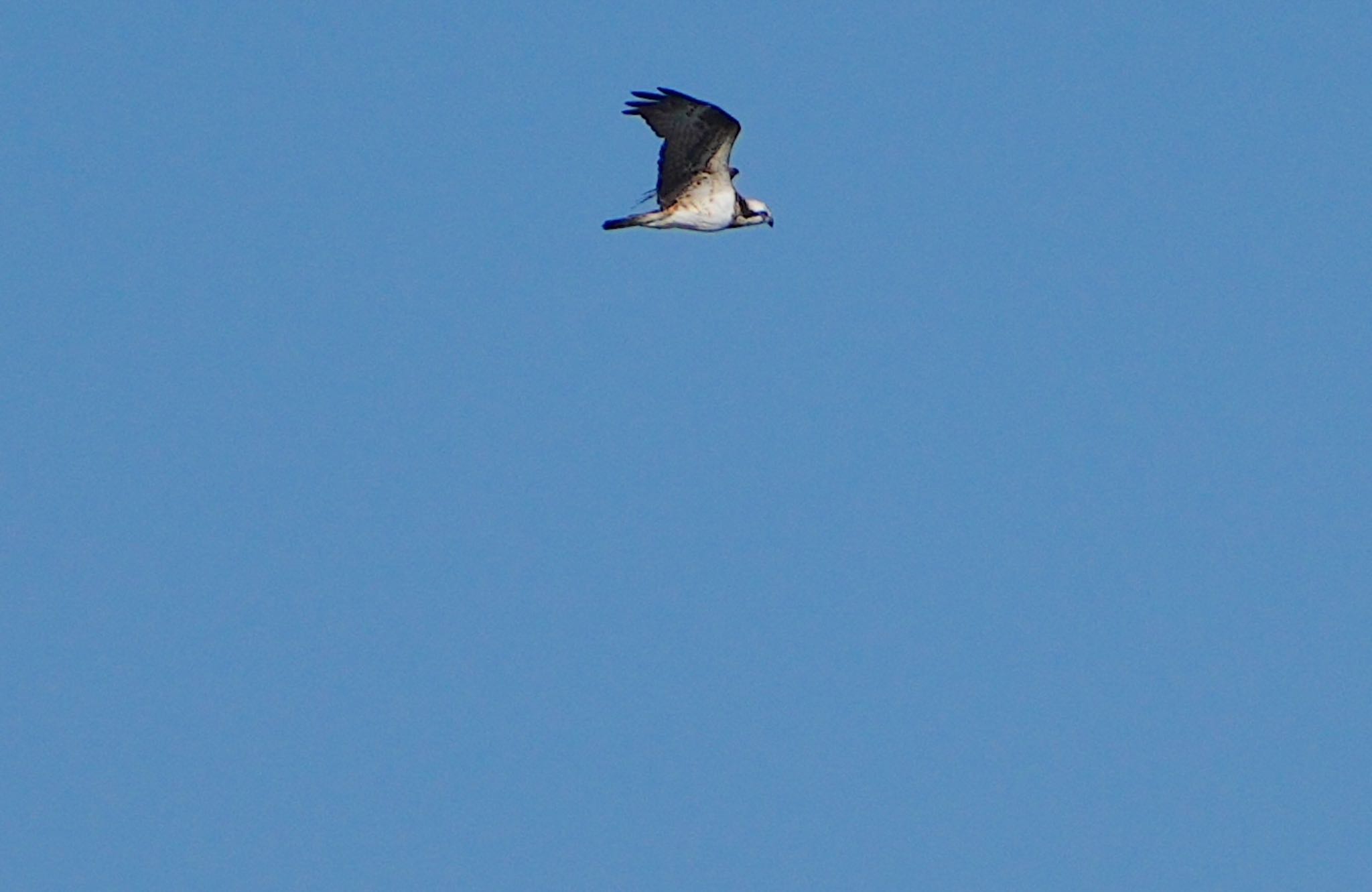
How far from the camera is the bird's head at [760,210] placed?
53406 millimetres

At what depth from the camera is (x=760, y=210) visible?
53.6 meters

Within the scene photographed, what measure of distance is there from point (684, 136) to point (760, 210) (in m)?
3.52

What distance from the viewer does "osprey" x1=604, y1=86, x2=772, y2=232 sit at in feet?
163

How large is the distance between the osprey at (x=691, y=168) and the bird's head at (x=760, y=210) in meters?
0.06

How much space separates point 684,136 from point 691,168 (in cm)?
82

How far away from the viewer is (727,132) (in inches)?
1982

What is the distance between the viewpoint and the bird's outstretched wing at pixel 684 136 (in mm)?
49625

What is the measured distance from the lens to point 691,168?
5109 cm

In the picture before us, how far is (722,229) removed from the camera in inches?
2074

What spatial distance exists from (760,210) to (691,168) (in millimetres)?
2754

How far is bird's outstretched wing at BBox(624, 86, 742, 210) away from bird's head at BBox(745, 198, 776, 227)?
188 cm

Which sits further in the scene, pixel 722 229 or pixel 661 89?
pixel 722 229

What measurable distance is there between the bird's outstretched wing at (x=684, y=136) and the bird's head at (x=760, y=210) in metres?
1.88

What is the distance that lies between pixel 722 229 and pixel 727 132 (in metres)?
2.62
